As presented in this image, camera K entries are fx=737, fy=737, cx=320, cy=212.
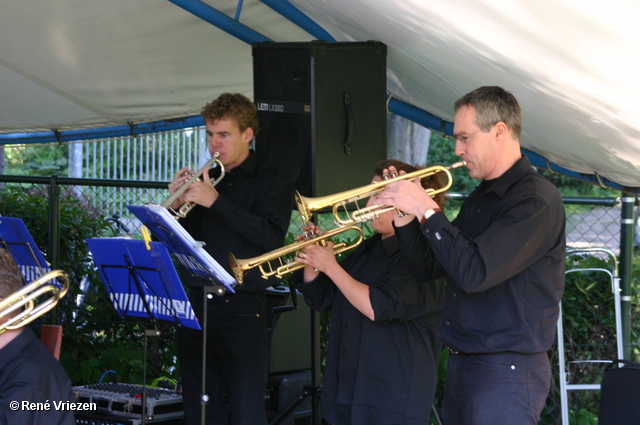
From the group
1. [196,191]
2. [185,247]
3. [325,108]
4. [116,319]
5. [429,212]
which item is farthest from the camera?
[116,319]

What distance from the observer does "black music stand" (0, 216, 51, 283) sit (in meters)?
3.29

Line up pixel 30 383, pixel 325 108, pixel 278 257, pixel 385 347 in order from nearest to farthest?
pixel 30 383, pixel 385 347, pixel 278 257, pixel 325 108

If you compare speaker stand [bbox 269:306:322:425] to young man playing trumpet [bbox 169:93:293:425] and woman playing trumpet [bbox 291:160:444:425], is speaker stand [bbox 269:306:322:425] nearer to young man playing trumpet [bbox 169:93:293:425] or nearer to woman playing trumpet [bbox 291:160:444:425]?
young man playing trumpet [bbox 169:93:293:425]

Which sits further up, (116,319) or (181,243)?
(181,243)

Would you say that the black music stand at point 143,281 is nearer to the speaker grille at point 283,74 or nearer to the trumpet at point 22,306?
the trumpet at point 22,306

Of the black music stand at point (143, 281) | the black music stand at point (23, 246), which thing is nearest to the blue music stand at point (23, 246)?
the black music stand at point (23, 246)

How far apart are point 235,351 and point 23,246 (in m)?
1.08

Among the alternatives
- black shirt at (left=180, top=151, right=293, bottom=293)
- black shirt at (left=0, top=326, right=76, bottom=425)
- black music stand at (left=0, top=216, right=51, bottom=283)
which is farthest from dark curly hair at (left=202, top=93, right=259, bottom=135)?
black shirt at (left=0, top=326, right=76, bottom=425)

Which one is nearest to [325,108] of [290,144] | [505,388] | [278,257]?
[290,144]

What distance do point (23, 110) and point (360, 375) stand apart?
12.2 ft

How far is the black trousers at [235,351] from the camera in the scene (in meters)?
3.40

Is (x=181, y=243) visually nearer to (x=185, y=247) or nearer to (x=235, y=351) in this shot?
(x=185, y=247)

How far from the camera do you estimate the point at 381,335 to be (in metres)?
2.97

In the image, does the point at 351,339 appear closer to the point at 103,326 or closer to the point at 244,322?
the point at 244,322
